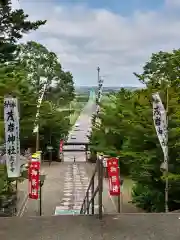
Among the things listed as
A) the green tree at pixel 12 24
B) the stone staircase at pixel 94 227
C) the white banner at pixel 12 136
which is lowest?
the stone staircase at pixel 94 227

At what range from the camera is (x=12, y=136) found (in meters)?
7.40

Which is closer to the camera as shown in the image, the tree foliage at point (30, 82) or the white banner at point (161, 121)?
the white banner at point (161, 121)

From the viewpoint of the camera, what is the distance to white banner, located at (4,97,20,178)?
22.6 ft

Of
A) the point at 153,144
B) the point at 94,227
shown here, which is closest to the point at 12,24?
the point at 153,144

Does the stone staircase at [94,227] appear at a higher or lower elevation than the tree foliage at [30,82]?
lower

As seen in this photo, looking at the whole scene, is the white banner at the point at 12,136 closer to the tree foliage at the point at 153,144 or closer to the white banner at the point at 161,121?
the white banner at the point at 161,121

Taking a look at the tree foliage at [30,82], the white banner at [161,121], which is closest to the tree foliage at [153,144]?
the white banner at [161,121]

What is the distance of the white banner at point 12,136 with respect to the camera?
6891 millimetres

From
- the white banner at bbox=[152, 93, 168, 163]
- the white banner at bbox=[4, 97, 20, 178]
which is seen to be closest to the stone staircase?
the white banner at bbox=[4, 97, 20, 178]

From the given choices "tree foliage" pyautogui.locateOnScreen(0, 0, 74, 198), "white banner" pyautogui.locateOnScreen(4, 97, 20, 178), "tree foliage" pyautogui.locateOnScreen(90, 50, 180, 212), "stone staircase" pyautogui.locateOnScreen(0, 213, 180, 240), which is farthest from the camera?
"tree foliage" pyautogui.locateOnScreen(0, 0, 74, 198)

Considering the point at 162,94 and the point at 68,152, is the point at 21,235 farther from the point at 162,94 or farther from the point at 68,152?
the point at 68,152

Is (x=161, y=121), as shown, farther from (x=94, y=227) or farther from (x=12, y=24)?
(x=12, y=24)

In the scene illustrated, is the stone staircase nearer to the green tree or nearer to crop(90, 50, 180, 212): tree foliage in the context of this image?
crop(90, 50, 180, 212): tree foliage

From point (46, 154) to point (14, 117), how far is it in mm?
23839
